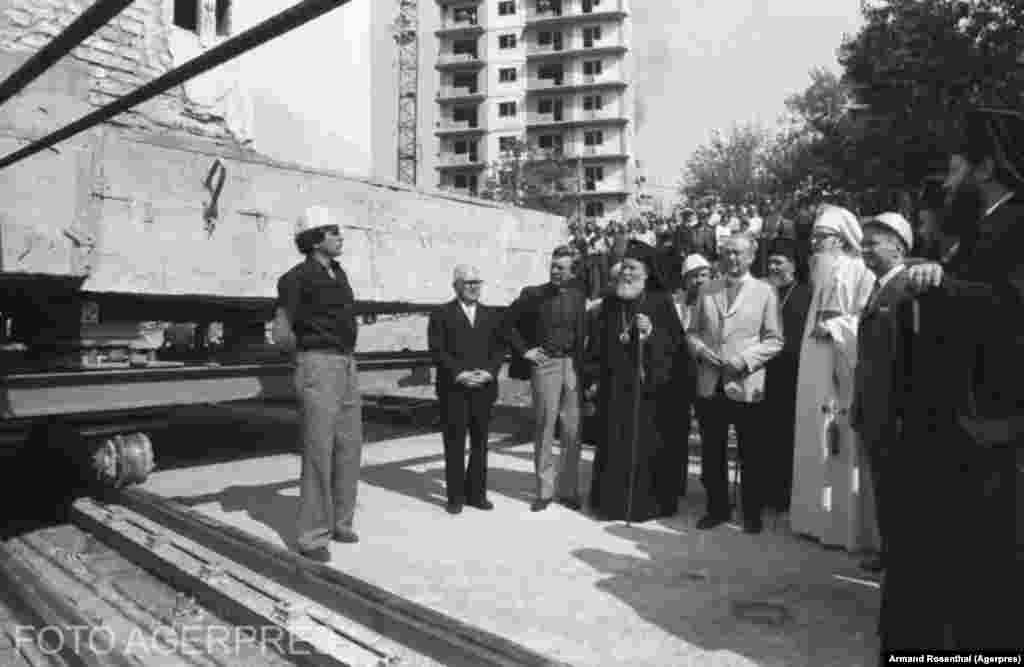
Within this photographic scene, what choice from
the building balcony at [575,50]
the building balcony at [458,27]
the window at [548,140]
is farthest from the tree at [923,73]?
the building balcony at [458,27]

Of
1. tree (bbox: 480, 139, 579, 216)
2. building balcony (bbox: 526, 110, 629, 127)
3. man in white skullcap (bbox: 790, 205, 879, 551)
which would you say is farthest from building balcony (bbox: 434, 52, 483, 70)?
man in white skullcap (bbox: 790, 205, 879, 551)

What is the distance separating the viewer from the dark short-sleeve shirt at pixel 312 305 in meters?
4.72

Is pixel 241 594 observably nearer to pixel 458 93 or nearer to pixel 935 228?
pixel 935 228

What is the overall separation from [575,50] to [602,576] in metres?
66.6

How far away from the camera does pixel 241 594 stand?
3805 millimetres

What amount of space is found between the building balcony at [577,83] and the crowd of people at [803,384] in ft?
199

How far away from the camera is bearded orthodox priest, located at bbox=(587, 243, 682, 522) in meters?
5.52

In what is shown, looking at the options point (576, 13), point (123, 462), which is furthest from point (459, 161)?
point (123, 462)

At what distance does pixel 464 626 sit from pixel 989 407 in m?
2.03

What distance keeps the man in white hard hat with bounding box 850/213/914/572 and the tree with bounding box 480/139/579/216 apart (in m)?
46.0

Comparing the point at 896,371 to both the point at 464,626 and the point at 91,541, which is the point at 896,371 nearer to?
the point at 464,626

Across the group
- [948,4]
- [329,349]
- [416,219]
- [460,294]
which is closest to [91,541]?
[329,349]

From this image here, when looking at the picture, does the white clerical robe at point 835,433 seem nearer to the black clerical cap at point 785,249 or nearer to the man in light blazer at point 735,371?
the man in light blazer at point 735,371

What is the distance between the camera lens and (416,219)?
8633mm
